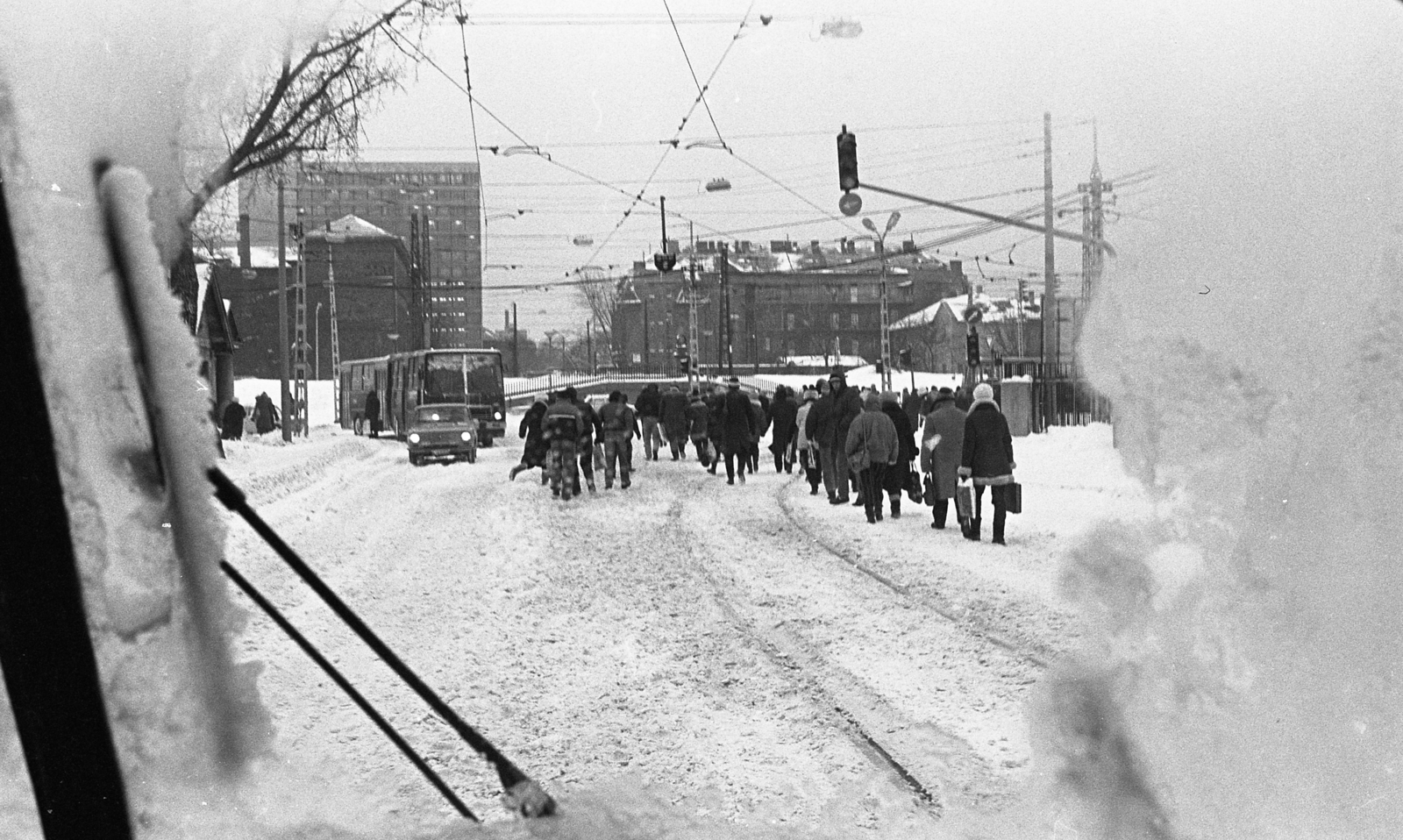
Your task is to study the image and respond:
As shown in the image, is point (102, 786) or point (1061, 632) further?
point (1061, 632)

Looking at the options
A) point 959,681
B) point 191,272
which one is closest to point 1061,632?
point 959,681

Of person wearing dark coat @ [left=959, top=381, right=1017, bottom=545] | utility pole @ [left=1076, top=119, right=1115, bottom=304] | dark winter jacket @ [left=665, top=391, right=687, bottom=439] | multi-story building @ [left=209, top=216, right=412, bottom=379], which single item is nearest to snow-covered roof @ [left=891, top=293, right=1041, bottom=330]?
dark winter jacket @ [left=665, top=391, right=687, bottom=439]

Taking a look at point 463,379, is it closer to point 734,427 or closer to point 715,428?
point 715,428

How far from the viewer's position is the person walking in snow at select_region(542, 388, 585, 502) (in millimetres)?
18469

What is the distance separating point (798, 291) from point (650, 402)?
10518 millimetres

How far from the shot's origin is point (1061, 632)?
25.6 feet

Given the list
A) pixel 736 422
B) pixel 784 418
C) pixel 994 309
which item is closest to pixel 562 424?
pixel 736 422

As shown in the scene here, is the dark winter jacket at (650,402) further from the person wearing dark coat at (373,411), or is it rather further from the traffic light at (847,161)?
the traffic light at (847,161)

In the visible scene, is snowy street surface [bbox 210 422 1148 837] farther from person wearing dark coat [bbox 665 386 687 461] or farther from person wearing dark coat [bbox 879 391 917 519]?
person wearing dark coat [bbox 665 386 687 461]

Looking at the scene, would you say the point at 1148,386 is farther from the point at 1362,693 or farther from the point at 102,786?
the point at 102,786

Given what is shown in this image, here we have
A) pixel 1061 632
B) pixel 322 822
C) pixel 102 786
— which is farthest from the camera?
pixel 1061 632

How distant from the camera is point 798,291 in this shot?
17.6 meters

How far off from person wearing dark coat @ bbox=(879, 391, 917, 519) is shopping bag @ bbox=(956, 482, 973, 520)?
2350mm

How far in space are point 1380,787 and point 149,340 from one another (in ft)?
12.6
